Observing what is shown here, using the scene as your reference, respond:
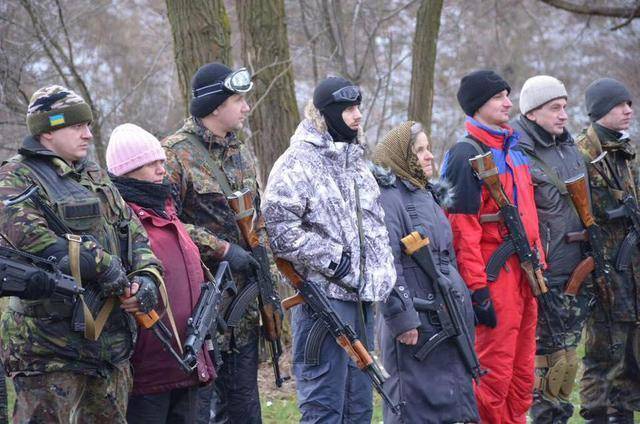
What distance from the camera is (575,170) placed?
20.8 feet

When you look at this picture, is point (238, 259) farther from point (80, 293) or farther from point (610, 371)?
point (610, 371)

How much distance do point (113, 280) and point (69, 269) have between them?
0.22 metres

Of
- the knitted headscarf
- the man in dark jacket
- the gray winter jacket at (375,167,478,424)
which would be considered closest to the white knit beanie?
the man in dark jacket

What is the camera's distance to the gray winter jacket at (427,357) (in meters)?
5.31

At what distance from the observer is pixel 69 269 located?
3887 mm

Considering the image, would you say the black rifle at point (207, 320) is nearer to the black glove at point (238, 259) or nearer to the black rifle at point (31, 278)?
the black glove at point (238, 259)

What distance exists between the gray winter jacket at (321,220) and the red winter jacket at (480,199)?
82 centimetres

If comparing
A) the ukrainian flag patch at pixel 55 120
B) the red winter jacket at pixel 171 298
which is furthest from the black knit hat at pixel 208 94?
the ukrainian flag patch at pixel 55 120

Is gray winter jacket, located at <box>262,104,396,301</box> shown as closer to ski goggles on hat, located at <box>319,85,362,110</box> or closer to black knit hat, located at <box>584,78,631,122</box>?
ski goggles on hat, located at <box>319,85,362,110</box>

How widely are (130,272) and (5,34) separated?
24.0 feet

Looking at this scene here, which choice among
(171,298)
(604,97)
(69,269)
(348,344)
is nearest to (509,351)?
(348,344)

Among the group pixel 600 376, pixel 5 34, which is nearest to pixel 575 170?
pixel 600 376

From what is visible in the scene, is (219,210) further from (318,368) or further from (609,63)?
(609,63)

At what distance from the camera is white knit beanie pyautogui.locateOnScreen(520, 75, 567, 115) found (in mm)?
6406
